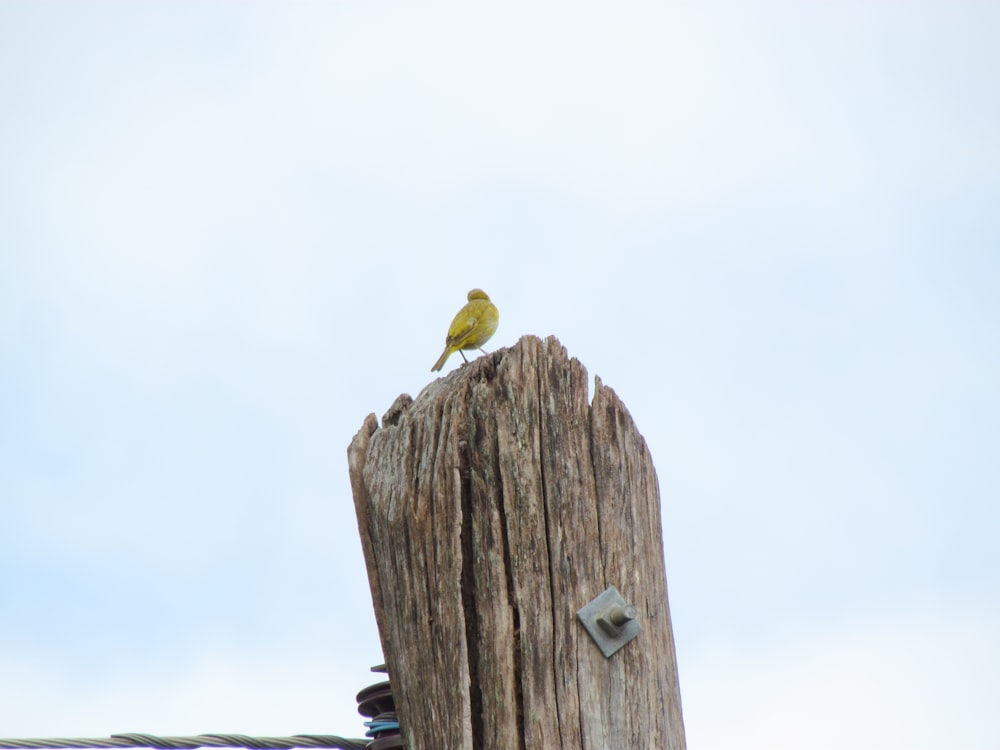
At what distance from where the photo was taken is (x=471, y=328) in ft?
25.0

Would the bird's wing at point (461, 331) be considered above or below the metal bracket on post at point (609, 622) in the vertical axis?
above

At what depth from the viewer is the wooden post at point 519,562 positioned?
3000 mm

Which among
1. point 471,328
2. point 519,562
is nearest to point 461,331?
point 471,328

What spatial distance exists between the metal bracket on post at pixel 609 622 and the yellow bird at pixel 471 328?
4.58m

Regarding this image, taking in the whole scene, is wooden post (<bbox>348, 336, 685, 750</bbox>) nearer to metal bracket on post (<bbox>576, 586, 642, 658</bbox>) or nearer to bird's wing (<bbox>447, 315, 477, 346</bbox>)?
metal bracket on post (<bbox>576, 586, 642, 658</bbox>)

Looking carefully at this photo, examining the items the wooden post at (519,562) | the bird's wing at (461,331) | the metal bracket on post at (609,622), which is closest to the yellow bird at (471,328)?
the bird's wing at (461,331)

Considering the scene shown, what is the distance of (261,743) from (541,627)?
1039 mm

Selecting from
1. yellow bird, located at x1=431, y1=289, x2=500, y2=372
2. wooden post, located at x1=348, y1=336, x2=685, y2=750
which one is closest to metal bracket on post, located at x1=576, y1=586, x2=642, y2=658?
wooden post, located at x1=348, y1=336, x2=685, y2=750

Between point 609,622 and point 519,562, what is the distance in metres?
0.30

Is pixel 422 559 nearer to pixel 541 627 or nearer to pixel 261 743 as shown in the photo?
pixel 541 627

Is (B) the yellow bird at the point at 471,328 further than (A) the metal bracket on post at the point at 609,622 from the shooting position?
Yes

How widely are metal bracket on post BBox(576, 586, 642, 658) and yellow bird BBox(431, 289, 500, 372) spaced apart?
15.0ft

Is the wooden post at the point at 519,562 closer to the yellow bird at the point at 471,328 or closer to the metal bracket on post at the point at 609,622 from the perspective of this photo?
the metal bracket on post at the point at 609,622

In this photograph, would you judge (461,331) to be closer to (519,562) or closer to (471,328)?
(471,328)
